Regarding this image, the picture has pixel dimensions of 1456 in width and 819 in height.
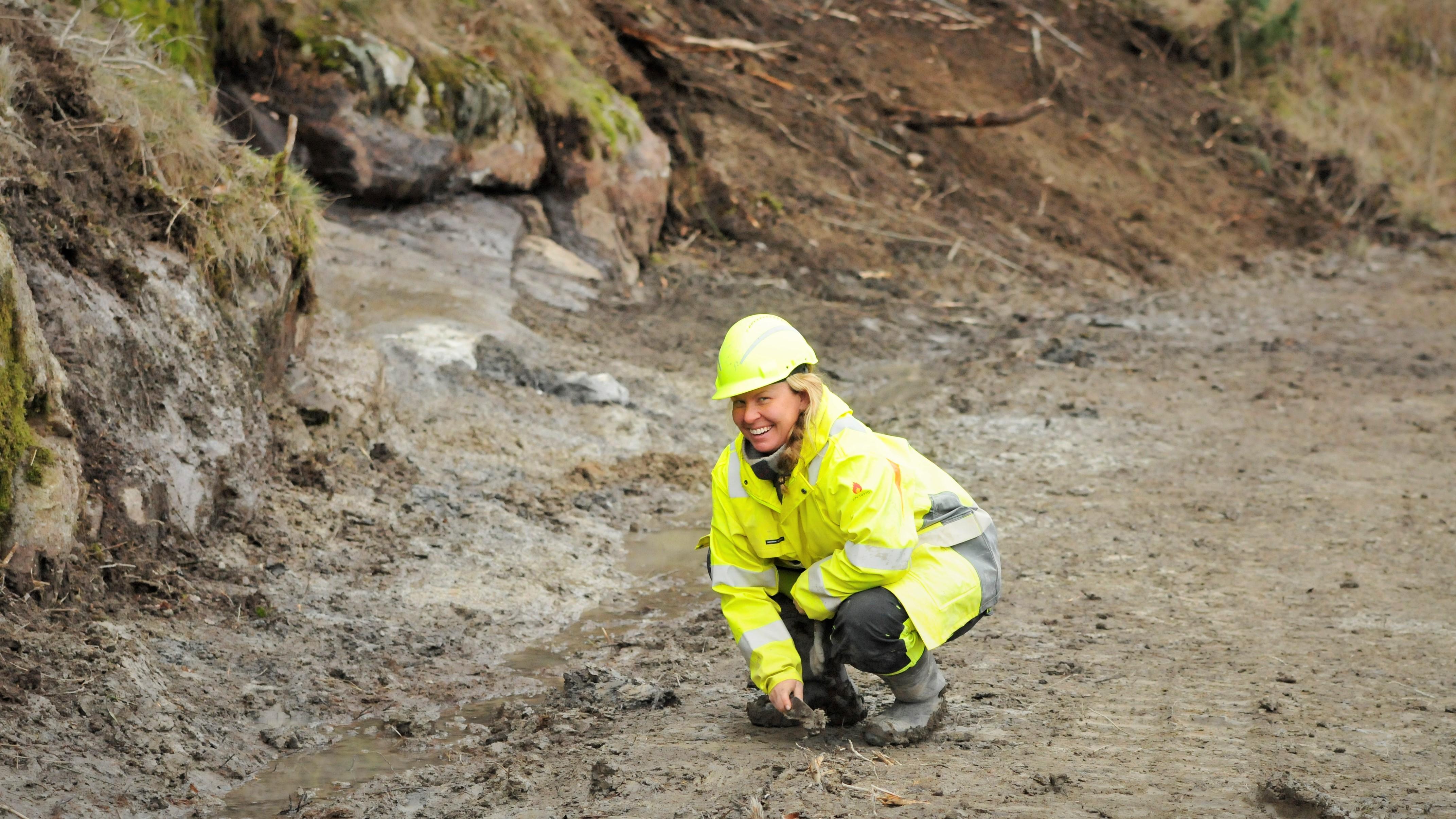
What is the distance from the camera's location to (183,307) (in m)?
5.77

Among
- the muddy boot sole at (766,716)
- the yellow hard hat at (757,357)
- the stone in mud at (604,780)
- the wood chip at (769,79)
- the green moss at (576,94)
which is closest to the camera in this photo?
the yellow hard hat at (757,357)

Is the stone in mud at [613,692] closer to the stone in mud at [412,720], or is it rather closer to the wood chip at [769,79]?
the stone in mud at [412,720]

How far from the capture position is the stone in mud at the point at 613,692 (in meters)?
4.58

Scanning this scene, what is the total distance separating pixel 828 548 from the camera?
12.8ft

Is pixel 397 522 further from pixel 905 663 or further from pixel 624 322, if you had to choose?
pixel 624 322

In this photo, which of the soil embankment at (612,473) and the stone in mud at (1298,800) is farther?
the soil embankment at (612,473)

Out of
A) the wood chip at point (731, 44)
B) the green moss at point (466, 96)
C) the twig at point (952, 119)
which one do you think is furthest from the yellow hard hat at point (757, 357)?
the twig at point (952, 119)

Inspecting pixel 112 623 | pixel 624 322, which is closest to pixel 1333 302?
pixel 624 322

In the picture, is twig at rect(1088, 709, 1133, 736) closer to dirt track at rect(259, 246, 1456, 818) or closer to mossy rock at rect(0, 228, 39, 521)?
dirt track at rect(259, 246, 1456, 818)

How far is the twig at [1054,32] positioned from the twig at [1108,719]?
1862 cm

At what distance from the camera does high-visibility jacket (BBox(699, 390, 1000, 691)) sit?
3645 millimetres

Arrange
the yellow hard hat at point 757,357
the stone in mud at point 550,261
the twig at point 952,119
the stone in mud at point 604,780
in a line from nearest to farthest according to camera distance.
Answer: the yellow hard hat at point 757,357
the stone in mud at point 604,780
the stone in mud at point 550,261
the twig at point 952,119

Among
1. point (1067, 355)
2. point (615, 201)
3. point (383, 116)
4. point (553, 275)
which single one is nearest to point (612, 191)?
point (615, 201)

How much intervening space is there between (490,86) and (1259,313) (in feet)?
30.5
